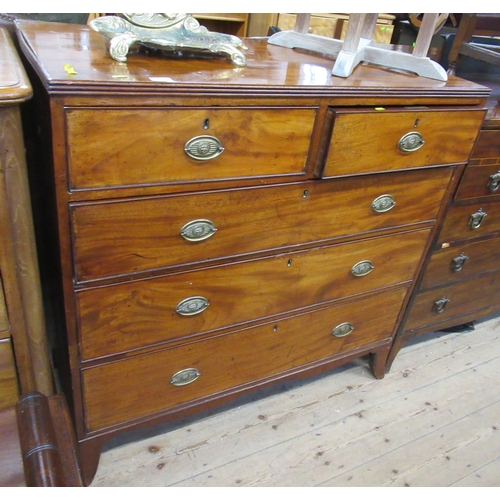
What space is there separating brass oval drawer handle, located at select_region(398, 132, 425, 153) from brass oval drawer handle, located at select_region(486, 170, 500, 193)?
426mm

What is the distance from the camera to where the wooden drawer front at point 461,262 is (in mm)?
1522

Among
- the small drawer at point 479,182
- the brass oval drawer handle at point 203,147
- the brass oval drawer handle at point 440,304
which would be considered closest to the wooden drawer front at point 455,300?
the brass oval drawer handle at point 440,304

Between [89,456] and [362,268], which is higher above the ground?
[362,268]

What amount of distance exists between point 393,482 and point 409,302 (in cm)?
56

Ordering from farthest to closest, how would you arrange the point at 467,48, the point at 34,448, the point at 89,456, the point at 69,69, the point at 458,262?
the point at 458,262 → the point at 467,48 → the point at 89,456 → the point at 69,69 → the point at 34,448

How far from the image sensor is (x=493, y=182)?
1.42 metres

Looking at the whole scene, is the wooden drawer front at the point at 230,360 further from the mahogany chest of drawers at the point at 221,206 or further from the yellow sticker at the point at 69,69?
the yellow sticker at the point at 69,69

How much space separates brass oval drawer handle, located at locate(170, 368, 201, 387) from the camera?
1.20m

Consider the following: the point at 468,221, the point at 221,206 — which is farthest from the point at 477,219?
the point at 221,206

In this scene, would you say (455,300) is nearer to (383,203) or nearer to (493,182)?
(493,182)

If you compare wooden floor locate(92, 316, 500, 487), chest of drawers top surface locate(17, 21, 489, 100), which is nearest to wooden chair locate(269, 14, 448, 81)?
chest of drawers top surface locate(17, 21, 489, 100)

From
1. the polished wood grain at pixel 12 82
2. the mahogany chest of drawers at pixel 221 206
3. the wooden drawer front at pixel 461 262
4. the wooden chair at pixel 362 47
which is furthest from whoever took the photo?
the wooden drawer front at pixel 461 262

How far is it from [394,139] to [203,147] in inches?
19.1

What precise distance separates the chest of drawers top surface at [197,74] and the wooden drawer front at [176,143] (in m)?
0.04
